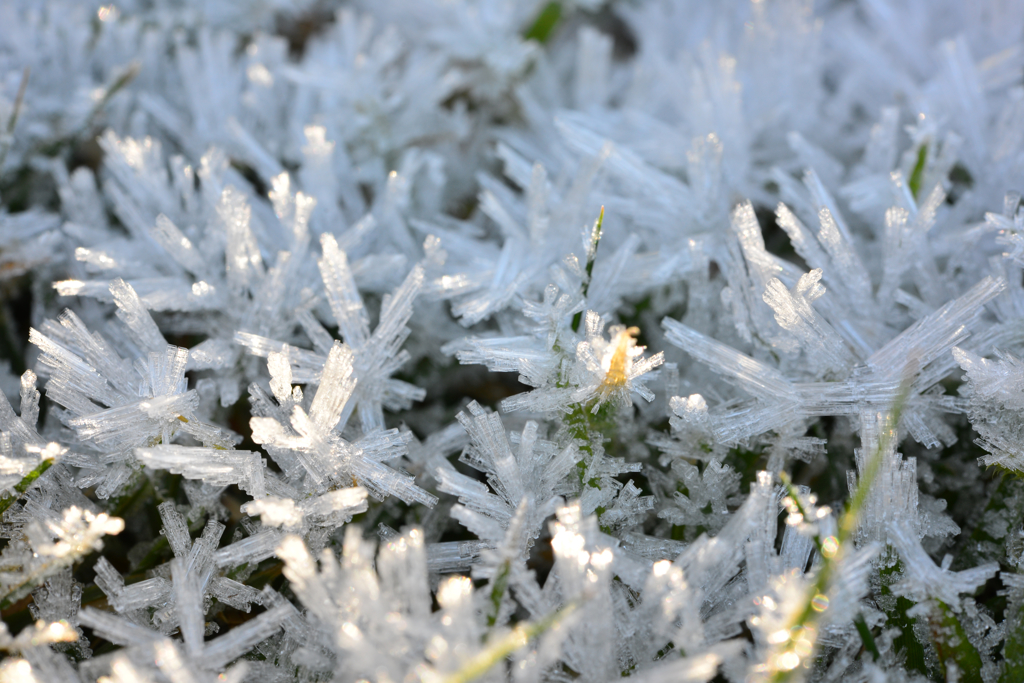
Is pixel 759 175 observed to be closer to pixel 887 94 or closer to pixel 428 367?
pixel 887 94

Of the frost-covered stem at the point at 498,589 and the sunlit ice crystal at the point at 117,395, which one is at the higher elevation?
the sunlit ice crystal at the point at 117,395

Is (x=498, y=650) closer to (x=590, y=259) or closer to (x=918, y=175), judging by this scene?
(x=590, y=259)

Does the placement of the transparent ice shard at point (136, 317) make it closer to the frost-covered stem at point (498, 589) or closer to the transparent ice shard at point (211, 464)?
the transparent ice shard at point (211, 464)

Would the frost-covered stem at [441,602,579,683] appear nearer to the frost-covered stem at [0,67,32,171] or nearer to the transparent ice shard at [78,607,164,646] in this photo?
the transparent ice shard at [78,607,164,646]

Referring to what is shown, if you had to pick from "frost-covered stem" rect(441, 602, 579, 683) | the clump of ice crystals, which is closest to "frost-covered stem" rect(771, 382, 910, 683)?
the clump of ice crystals

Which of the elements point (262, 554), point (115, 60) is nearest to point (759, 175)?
point (262, 554)

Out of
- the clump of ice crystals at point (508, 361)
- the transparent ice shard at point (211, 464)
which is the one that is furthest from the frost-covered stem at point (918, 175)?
the transparent ice shard at point (211, 464)

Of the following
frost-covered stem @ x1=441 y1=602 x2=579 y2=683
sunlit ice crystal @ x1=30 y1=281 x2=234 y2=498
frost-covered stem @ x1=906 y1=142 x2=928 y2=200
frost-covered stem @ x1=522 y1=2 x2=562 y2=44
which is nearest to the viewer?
frost-covered stem @ x1=441 y1=602 x2=579 y2=683
